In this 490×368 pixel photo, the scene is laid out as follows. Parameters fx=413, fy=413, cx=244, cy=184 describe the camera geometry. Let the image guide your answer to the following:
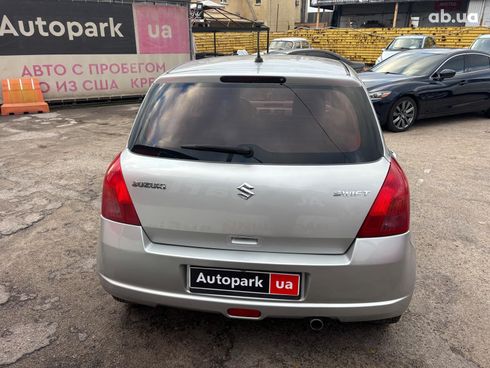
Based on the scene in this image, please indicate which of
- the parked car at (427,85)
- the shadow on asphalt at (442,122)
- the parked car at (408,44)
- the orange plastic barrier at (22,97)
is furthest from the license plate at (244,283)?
the parked car at (408,44)

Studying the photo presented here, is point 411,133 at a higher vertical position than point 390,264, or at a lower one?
lower

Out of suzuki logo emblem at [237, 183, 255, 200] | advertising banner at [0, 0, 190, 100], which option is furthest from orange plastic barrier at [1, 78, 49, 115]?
suzuki logo emblem at [237, 183, 255, 200]

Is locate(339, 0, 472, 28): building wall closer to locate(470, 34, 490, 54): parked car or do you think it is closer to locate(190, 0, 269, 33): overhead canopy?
locate(470, 34, 490, 54): parked car

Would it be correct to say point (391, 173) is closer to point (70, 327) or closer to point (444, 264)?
point (444, 264)

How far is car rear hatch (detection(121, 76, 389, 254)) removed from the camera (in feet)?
6.79

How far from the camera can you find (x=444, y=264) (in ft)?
11.3

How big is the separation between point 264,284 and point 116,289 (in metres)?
0.85

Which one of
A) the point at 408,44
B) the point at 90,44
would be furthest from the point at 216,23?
the point at 408,44

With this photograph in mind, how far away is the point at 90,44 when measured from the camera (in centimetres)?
1104

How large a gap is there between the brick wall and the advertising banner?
11739 millimetres

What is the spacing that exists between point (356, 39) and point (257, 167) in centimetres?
2386

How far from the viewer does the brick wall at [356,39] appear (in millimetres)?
20953

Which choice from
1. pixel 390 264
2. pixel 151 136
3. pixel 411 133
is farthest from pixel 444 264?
pixel 411 133

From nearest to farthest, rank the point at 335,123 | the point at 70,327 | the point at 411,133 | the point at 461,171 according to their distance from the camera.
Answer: the point at 335,123 < the point at 70,327 < the point at 461,171 < the point at 411,133
